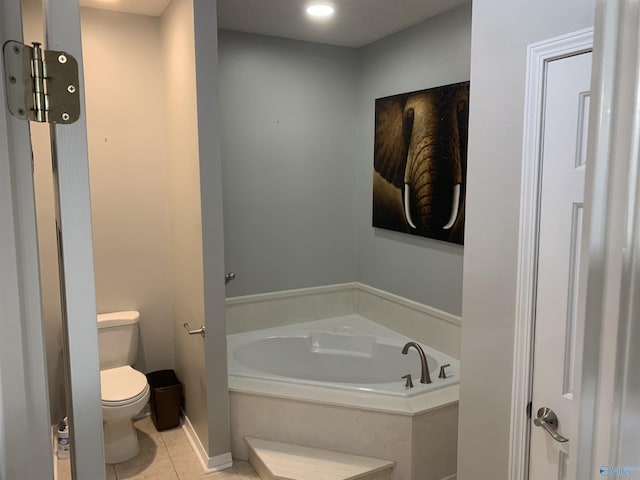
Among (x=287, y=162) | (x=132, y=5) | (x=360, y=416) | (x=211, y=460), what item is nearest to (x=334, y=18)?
(x=287, y=162)

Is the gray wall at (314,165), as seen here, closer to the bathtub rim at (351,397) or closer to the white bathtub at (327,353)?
the white bathtub at (327,353)

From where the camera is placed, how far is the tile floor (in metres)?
2.75

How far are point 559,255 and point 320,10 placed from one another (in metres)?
2.27

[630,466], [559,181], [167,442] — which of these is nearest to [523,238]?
[559,181]

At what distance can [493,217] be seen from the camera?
1.71m

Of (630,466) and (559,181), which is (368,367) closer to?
(559,181)

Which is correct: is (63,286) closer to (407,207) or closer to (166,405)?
(166,405)

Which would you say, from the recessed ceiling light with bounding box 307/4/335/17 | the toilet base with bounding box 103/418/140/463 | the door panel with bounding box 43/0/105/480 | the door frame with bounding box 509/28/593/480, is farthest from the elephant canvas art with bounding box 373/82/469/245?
the door panel with bounding box 43/0/105/480

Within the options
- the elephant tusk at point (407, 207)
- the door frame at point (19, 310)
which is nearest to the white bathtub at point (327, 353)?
the elephant tusk at point (407, 207)

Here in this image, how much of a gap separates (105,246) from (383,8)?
2.29 metres

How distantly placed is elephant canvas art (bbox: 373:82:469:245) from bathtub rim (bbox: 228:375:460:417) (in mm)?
926

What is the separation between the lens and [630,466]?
676 mm

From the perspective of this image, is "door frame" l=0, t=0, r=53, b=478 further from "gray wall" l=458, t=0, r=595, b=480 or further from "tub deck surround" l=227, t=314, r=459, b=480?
"tub deck surround" l=227, t=314, r=459, b=480

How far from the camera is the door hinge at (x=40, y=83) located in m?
0.69
